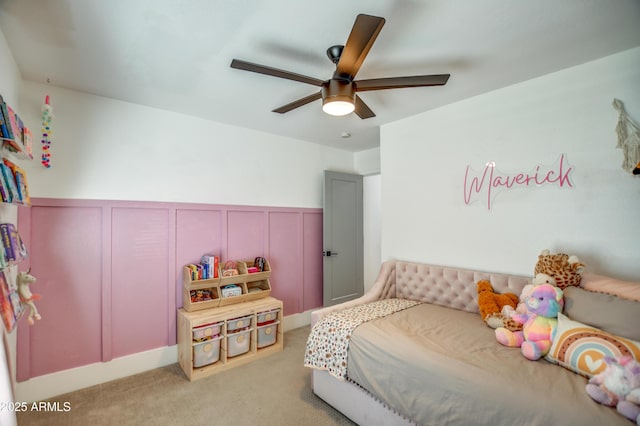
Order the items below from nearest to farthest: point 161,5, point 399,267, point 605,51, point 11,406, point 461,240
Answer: point 11,406 → point 161,5 → point 605,51 → point 461,240 → point 399,267

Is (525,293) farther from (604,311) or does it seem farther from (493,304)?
(604,311)

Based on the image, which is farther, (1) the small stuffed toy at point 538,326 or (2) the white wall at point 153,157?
(2) the white wall at point 153,157

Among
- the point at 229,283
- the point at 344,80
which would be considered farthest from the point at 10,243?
the point at 344,80

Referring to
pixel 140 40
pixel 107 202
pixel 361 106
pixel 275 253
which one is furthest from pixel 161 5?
pixel 275 253

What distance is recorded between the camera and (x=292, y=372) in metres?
2.81

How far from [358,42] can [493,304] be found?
214cm

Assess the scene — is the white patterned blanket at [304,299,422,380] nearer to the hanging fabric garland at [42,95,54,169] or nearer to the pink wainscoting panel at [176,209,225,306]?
the pink wainscoting panel at [176,209,225,306]

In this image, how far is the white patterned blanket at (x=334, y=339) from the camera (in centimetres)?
215

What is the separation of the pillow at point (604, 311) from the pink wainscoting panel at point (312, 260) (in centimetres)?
286

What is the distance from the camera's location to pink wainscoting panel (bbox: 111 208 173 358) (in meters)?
2.71

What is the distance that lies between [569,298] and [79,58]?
12.1ft

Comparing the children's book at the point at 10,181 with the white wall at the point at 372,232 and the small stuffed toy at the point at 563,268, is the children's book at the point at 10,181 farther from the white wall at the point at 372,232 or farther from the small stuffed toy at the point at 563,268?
the white wall at the point at 372,232

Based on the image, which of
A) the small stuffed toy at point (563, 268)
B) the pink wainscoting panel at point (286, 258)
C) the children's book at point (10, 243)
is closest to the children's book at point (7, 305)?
the children's book at point (10, 243)

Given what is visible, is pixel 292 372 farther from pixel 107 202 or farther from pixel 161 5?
A: pixel 161 5
